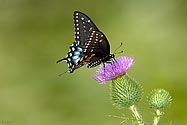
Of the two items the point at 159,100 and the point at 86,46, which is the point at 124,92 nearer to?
the point at 159,100

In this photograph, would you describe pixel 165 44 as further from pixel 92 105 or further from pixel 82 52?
pixel 82 52

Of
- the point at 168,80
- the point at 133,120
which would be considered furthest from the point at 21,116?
the point at 133,120

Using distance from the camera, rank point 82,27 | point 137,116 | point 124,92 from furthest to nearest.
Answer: point 82,27 → point 124,92 → point 137,116

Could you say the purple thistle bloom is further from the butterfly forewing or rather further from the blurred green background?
the blurred green background

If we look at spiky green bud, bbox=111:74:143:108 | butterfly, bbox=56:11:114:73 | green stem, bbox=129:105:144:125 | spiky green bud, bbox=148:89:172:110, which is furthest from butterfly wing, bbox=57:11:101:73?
spiky green bud, bbox=148:89:172:110

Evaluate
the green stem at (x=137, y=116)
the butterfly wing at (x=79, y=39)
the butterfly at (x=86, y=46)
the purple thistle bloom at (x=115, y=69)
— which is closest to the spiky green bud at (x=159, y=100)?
the green stem at (x=137, y=116)

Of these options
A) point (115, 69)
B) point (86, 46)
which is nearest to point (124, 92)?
point (115, 69)
